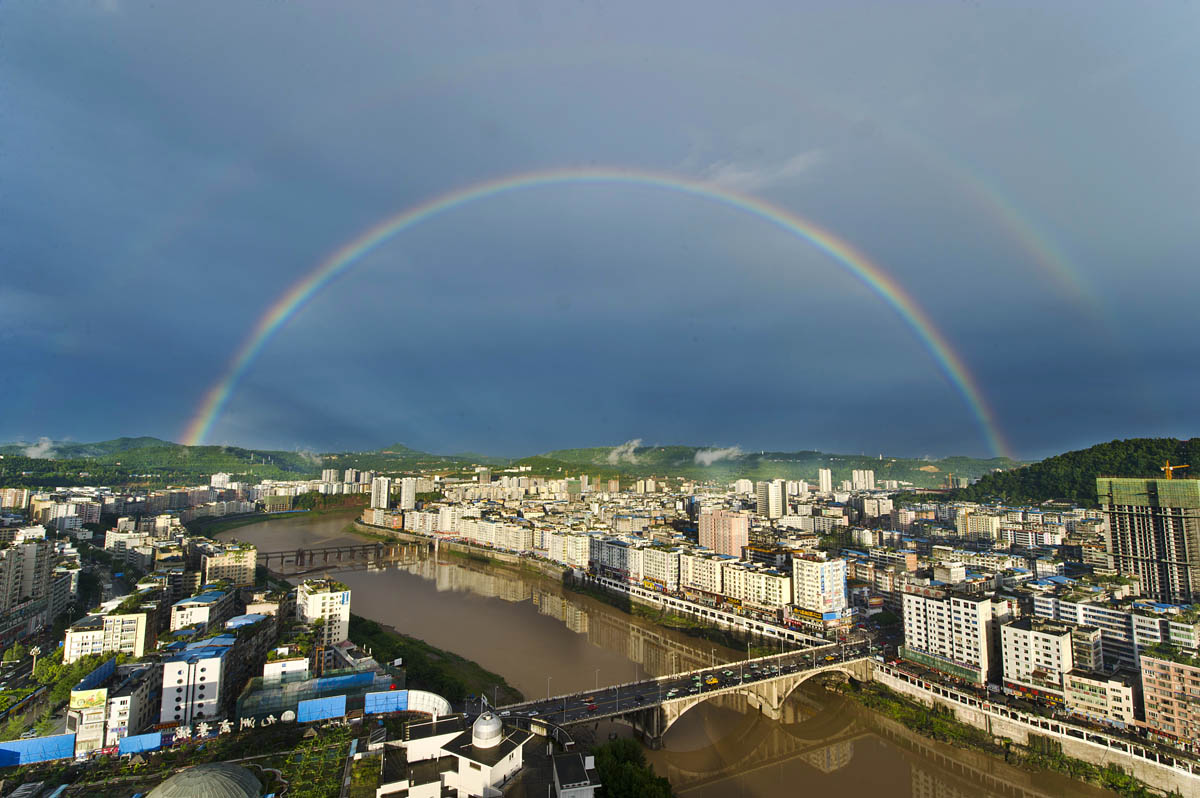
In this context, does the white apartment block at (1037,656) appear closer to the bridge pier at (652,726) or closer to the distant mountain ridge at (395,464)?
the bridge pier at (652,726)

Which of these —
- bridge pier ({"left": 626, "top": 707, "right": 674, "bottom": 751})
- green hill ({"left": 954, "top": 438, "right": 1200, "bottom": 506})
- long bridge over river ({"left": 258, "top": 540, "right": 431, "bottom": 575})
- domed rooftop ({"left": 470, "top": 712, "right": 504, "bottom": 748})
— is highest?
green hill ({"left": 954, "top": 438, "right": 1200, "bottom": 506})

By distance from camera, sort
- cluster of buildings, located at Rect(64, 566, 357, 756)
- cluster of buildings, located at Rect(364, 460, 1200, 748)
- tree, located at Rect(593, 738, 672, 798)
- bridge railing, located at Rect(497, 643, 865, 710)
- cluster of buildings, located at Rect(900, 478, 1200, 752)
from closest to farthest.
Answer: tree, located at Rect(593, 738, 672, 798), cluster of buildings, located at Rect(64, 566, 357, 756), cluster of buildings, located at Rect(900, 478, 1200, 752), bridge railing, located at Rect(497, 643, 865, 710), cluster of buildings, located at Rect(364, 460, 1200, 748)

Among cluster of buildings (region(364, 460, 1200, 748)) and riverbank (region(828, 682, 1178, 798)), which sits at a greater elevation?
cluster of buildings (region(364, 460, 1200, 748))

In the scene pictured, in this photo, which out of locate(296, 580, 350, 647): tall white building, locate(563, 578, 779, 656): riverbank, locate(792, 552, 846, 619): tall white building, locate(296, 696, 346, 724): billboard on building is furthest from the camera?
locate(792, 552, 846, 619): tall white building

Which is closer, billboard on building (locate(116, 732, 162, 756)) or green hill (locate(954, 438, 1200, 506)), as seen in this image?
billboard on building (locate(116, 732, 162, 756))

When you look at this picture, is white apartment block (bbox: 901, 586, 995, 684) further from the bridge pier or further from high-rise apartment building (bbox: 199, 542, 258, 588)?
high-rise apartment building (bbox: 199, 542, 258, 588)

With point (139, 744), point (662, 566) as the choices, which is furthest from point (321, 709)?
point (662, 566)

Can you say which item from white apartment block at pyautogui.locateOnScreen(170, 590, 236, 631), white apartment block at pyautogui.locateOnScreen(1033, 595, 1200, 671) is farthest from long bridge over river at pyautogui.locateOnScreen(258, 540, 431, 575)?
white apartment block at pyautogui.locateOnScreen(1033, 595, 1200, 671)

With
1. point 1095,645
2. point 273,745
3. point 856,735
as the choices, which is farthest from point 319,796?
point 1095,645
